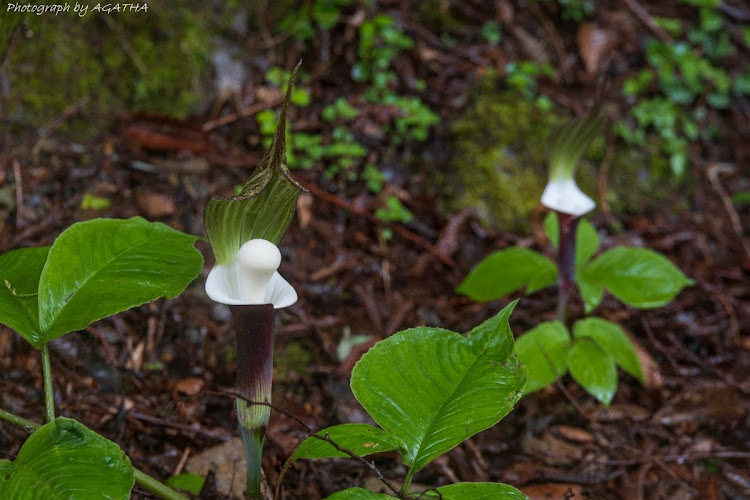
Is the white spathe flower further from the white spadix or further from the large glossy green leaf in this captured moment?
the large glossy green leaf

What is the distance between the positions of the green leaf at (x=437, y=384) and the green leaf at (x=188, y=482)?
77 centimetres

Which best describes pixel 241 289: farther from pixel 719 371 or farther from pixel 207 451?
pixel 719 371

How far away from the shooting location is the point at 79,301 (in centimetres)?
150

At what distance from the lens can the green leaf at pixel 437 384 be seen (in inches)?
53.5

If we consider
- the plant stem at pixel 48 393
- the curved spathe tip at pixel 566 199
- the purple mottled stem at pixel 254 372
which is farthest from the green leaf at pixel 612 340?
the plant stem at pixel 48 393

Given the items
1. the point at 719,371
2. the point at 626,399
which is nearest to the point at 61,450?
the point at 626,399

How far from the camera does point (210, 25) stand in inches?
146

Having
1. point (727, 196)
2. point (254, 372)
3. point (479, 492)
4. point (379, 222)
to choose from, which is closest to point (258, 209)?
point (254, 372)

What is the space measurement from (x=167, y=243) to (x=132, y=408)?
2.53ft

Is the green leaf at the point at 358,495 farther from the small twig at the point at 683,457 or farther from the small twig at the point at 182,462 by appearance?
the small twig at the point at 683,457

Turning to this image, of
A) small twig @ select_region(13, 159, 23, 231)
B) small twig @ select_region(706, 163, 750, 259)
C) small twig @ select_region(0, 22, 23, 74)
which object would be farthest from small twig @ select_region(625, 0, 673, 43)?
small twig @ select_region(13, 159, 23, 231)

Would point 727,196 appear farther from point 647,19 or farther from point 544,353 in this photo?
point 544,353

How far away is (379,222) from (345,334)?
0.82 meters

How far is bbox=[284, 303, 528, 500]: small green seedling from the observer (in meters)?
1.35
